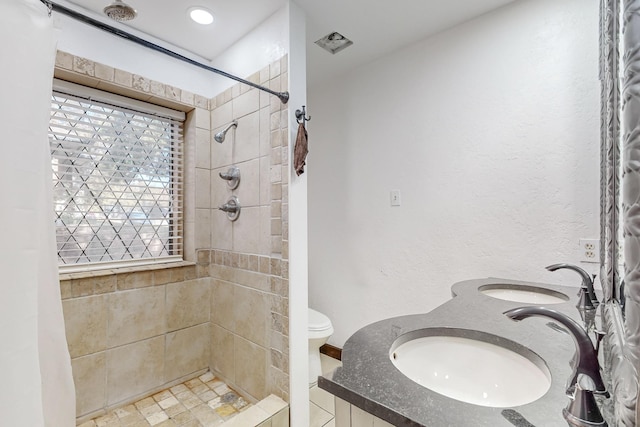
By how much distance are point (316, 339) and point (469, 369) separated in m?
1.20

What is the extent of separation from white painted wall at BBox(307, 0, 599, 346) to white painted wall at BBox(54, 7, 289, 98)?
32.4 inches

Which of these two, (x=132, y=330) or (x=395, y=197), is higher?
(x=395, y=197)

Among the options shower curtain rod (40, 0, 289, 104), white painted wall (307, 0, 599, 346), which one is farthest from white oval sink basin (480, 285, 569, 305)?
shower curtain rod (40, 0, 289, 104)

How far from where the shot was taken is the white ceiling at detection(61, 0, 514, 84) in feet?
5.11

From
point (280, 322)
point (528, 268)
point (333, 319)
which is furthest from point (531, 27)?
point (333, 319)

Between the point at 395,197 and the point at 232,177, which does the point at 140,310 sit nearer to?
the point at 232,177

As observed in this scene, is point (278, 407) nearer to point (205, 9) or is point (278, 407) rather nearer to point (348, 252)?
point (348, 252)

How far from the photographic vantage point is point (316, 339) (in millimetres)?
1887

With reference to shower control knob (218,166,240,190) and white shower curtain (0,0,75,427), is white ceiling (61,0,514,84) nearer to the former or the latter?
shower control knob (218,166,240,190)

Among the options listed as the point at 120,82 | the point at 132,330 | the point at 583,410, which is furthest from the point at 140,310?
the point at 583,410

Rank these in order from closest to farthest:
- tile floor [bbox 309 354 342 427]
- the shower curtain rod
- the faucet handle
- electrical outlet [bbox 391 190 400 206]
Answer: the faucet handle < the shower curtain rod < tile floor [bbox 309 354 342 427] < electrical outlet [bbox 391 190 400 206]

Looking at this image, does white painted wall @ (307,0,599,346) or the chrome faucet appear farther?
white painted wall @ (307,0,599,346)

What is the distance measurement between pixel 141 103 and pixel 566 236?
8.30 feet

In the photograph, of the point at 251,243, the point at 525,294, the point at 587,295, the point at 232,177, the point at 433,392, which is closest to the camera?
the point at 433,392
